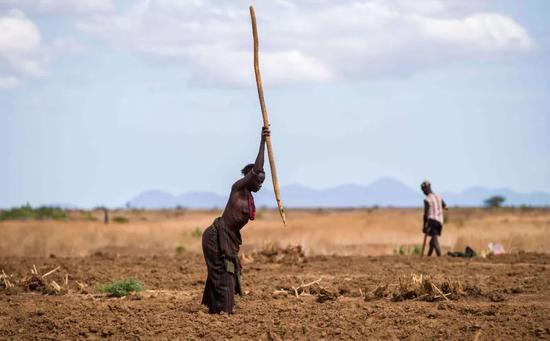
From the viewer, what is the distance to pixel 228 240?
1381 centimetres

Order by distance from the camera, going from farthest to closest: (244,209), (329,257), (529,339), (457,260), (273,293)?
(329,257)
(457,260)
(273,293)
(244,209)
(529,339)

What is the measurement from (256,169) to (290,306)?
213 cm

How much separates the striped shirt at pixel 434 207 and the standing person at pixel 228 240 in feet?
33.9

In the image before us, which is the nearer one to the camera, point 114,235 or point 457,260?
point 457,260

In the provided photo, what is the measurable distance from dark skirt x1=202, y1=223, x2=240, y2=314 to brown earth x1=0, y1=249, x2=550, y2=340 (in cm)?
19

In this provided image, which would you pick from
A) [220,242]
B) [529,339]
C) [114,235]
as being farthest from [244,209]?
[114,235]

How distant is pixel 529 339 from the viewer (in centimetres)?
1196

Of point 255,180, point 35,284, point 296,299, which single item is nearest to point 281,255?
point 35,284

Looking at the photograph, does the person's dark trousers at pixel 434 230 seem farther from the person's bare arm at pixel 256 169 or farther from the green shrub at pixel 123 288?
the person's bare arm at pixel 256 169

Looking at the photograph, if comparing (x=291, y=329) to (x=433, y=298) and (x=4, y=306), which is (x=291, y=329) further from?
(x=4, y=306)

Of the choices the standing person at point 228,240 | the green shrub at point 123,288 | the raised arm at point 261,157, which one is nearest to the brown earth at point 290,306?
the green shrub at point 123,288

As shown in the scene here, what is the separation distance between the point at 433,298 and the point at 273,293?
2.49m

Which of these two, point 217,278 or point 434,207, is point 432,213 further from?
point 217,278

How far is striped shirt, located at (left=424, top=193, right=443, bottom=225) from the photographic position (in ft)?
77.1
